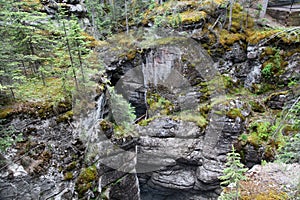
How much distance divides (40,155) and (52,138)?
0.71m

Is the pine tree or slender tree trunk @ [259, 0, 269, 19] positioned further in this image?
slender tree trunk @ [259, 0, 269, 19]

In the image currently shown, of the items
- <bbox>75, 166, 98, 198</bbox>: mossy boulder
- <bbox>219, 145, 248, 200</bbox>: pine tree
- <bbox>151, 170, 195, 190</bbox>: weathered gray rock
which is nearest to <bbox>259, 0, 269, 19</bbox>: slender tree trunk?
<bbox>151, 170, 195, 190</bbox>: weathered gray rock

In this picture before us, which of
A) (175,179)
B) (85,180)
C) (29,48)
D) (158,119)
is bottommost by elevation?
(175,179)

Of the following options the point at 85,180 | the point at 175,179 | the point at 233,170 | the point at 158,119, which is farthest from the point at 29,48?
the point at 175,179

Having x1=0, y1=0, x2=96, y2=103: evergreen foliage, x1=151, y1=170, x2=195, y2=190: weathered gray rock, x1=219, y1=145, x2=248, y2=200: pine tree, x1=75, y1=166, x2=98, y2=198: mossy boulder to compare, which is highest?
x1=0, y1=0, x2=96, y2=103: evergreen foliage

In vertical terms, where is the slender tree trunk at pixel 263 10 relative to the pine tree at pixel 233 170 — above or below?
above

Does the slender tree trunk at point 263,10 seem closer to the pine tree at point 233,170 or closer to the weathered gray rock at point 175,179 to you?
the weathered gray rock at point 175,179

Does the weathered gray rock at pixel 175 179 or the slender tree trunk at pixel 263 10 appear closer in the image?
the weathered gray rock at pixel 175 179

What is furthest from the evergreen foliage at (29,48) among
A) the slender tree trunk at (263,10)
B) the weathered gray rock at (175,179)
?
the slender tree trunk at (263,10)

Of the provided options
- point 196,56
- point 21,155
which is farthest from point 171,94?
point 21,155

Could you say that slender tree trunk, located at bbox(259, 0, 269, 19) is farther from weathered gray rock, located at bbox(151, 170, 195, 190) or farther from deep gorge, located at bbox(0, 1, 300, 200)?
weathered gray rock, located at bbox(151, 170, 195, 190)

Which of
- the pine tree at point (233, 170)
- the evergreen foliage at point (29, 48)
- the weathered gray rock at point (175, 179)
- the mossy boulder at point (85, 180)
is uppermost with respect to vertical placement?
the evergreen foliage at point (29, 48)

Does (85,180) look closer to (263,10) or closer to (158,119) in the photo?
(158,119)

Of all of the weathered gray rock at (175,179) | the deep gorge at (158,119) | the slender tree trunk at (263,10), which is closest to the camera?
the deep gorge at (158,119)
